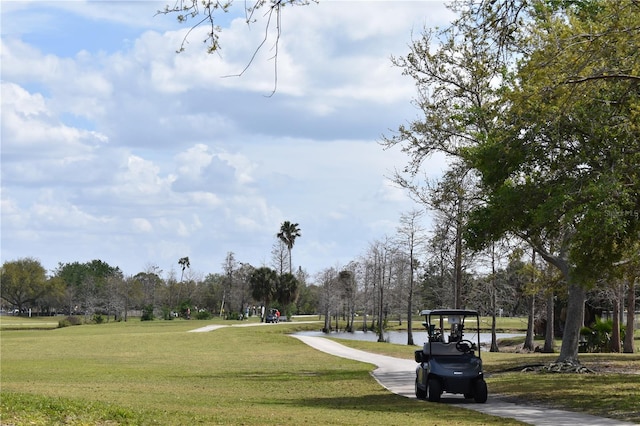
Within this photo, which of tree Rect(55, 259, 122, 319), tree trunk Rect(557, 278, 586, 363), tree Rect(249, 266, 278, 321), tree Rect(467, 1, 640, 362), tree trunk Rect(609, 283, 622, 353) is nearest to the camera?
tree Rect(467, 1, 640, 362)

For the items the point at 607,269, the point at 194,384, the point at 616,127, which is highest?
the point at 616,127

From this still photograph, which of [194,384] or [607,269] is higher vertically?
[607,269]

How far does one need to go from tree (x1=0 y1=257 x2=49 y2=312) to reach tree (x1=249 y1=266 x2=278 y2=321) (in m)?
46.3

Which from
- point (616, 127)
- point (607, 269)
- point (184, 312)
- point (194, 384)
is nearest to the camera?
point (616, 127)

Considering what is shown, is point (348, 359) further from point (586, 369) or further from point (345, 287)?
point (345, 287)

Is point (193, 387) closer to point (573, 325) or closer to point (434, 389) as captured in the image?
point (434, 389)

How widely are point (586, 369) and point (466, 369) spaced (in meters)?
9.58

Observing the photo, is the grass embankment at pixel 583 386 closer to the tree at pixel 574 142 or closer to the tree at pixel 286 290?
the tree at pixel 574 142

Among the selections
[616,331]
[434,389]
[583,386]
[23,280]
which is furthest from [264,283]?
[434,389]

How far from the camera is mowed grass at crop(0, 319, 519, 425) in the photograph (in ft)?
45.3

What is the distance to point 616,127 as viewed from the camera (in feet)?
64.1

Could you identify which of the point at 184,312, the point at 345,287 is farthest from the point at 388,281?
the point at 184,312

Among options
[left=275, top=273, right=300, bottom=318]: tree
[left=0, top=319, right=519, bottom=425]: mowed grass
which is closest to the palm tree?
[left=275, top=273, right=300, bottom=318]: tree

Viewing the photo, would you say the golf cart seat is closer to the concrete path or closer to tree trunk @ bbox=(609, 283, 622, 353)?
the concrete path
